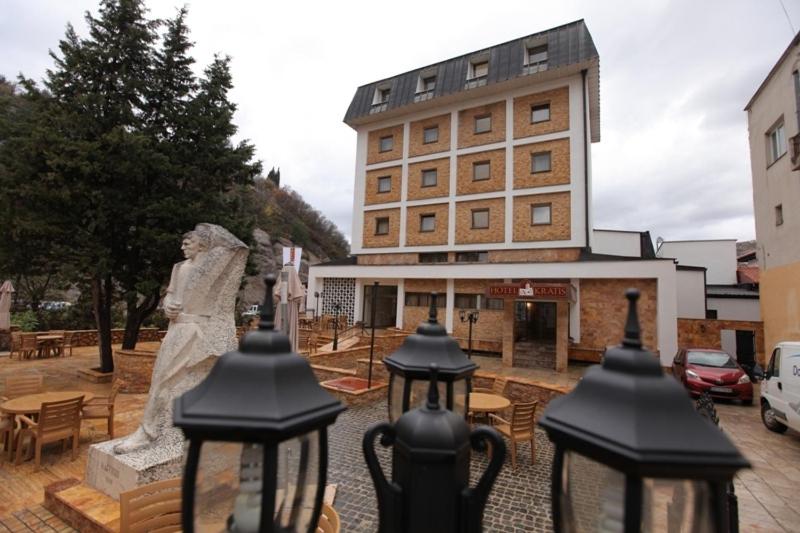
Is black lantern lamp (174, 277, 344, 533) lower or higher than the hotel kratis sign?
lower

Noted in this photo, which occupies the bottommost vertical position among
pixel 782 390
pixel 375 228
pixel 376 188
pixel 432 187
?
pixel 782 390

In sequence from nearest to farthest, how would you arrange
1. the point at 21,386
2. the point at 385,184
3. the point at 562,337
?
the point at 21,386 < the point at 562,337 < the point at 385,184

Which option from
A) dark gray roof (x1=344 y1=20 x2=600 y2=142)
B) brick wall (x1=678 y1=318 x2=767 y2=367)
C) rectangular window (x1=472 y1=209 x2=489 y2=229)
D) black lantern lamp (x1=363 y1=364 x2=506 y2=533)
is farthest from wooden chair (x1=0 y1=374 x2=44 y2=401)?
brick wall (x1=678 y1=318 x2=767 y2=367)

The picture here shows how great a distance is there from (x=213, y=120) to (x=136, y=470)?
9849 millimetres

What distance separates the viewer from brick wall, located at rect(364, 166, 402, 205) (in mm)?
21328

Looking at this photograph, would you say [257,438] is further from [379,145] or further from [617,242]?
[617,242]

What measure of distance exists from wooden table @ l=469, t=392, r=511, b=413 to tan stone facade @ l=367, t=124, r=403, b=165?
656 inches

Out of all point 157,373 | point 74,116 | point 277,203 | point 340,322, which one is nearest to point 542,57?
point 340,322

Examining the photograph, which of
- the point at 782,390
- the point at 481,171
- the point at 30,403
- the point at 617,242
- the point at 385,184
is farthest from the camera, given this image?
the point at 617,242

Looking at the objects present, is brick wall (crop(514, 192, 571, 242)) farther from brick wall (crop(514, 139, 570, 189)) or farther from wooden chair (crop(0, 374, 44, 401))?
wooden chair (crop(0, 374, 44, 401))

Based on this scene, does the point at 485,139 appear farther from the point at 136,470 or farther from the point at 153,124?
the point at 136,470

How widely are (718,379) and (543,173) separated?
1086cm

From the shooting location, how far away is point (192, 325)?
474 centimetres

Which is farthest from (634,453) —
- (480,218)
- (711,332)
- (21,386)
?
(480,218)
